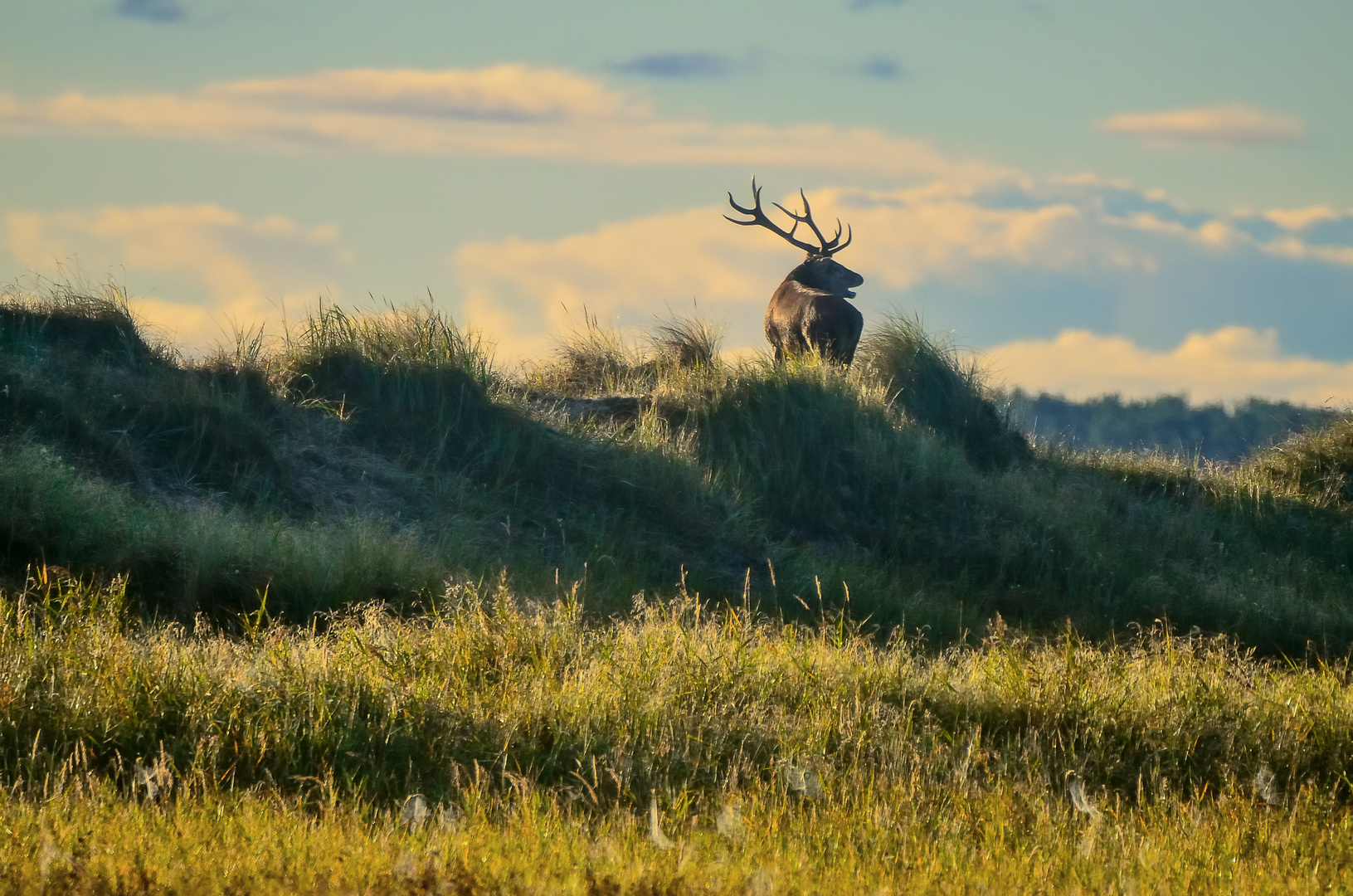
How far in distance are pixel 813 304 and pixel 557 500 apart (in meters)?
6.29

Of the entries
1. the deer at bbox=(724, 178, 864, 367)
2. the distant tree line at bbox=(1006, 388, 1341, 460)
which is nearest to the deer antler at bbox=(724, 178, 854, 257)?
the deer at bbox=(724, 178, 864, 367)

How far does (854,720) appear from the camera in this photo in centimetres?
570

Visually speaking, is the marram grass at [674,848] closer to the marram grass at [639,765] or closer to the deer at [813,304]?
the marram grass at [639,765]

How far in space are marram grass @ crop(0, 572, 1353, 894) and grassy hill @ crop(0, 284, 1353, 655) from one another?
7.12ft

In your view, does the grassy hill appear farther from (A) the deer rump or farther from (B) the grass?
(A) the deer rump

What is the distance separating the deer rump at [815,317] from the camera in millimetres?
17078

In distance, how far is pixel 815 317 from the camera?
17.2 meters

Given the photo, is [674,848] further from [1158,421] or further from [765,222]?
[1158,421]

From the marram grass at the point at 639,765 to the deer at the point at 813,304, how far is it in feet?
30.9

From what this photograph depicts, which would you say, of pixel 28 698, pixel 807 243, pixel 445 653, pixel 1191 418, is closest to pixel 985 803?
pixel 445 653

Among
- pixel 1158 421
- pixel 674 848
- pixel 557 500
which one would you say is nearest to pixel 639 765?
pixel 674 848

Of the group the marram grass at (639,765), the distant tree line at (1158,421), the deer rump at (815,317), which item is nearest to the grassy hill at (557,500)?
the deer rump at (815,317)

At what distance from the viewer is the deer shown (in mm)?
17094

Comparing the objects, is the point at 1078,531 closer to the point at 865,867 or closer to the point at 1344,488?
the point at 1344,488
